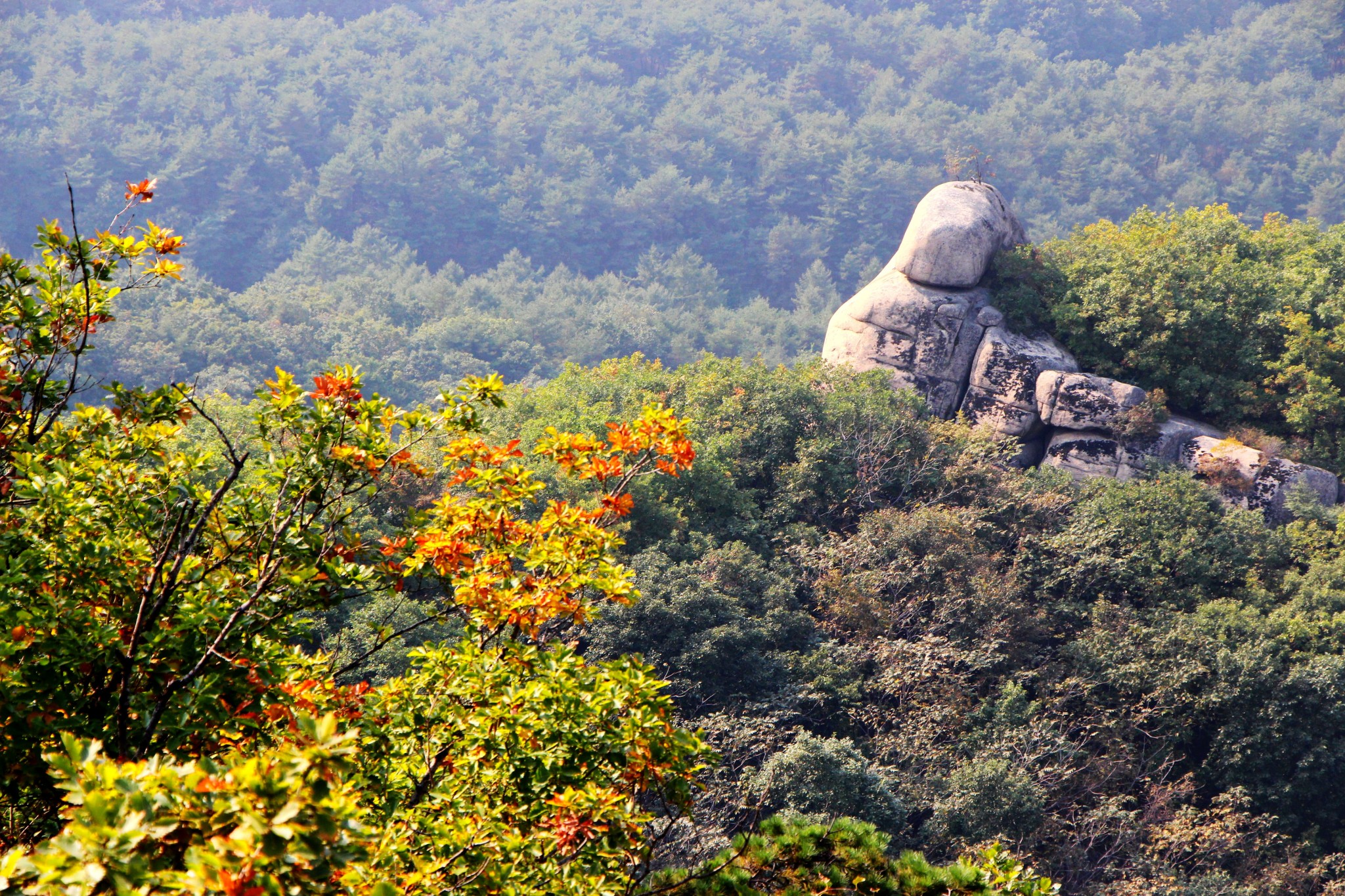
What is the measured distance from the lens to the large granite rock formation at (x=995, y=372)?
2261 centimetres

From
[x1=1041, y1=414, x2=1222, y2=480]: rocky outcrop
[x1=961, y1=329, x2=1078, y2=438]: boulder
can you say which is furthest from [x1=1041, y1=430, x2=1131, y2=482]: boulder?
A: [x1=961, y1=329, x2=1078, y2=438]: boulder

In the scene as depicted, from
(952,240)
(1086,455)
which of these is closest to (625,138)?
(952,240)

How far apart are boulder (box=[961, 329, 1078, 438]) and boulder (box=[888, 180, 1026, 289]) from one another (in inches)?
74.1

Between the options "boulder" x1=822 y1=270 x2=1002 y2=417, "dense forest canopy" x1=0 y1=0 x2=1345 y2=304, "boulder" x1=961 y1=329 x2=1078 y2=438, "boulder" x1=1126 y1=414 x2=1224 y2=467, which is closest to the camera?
"boulder" x1=1126 y1=414 x2=1224 y2=467

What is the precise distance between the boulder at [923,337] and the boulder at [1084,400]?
206 cm

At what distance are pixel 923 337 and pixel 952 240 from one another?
8.37 ft

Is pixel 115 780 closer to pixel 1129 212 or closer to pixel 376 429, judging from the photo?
pixel 376 429

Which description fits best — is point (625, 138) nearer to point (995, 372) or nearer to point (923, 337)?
point (923, 337)

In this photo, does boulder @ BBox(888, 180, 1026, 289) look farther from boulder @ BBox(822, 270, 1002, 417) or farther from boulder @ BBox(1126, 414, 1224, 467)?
boulder @ BBox(1126, 414, 1224, 467)

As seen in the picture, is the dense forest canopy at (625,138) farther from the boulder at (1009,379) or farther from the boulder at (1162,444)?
the boulder at (1162,444)

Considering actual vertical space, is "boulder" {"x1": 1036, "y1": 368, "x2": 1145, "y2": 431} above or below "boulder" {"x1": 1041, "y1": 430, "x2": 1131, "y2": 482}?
above

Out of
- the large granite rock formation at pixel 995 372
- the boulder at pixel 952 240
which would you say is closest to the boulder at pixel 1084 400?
the large granite rock formation at pixel 995 372

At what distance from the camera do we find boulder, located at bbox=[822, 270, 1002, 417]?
25.3m

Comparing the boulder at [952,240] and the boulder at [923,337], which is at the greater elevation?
the boulder at [952,240]
